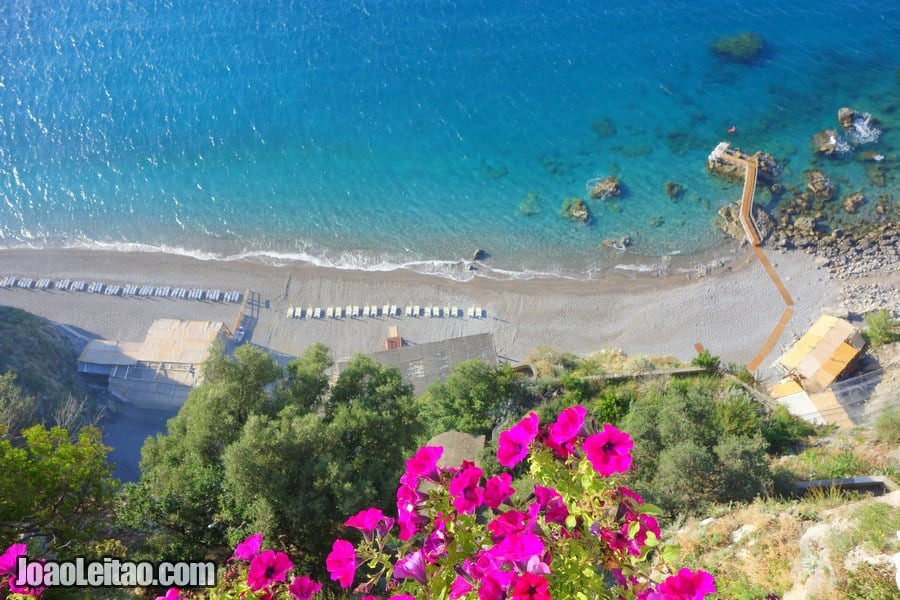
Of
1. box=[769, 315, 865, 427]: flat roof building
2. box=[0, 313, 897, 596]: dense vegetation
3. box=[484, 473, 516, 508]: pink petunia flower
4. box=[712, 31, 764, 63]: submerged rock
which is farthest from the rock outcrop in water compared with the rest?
box=[484, 473, 516, 508]: pink petunia flower

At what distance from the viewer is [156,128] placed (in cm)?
4525

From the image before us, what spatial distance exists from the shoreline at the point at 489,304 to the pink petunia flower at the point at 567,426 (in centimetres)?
2680

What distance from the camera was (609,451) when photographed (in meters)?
4.81

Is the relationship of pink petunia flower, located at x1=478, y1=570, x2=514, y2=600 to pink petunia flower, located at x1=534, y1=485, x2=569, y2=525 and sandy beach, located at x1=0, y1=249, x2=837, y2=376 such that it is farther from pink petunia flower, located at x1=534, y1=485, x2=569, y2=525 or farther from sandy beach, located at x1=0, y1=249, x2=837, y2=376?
sandy beach, located at x1=0, y1=249, x2=837, y2=376

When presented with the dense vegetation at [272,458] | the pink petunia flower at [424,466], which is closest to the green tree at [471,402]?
the dense vegetation at [272,458]

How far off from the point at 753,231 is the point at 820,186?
5.90 metres

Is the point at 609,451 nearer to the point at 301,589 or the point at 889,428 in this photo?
the point at 301,589

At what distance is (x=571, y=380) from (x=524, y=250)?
14.8 meters

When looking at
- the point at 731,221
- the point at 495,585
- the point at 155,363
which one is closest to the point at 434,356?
the point at 155,363

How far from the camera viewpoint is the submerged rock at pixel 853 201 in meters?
35.3

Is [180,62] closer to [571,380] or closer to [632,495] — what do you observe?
[571,380]

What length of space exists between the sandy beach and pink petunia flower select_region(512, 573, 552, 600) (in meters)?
27.8

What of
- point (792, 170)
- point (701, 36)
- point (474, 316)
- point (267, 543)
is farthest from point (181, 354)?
point (701, 36)

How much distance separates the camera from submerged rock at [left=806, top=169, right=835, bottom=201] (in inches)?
1416
